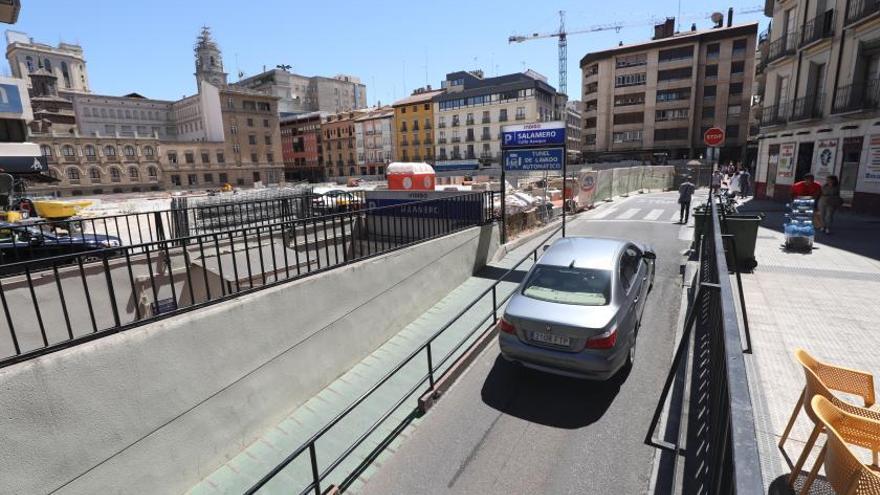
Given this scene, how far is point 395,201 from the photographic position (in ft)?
49.1

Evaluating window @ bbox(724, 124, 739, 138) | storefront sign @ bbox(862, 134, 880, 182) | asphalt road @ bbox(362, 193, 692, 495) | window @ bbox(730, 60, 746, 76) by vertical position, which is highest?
window @ bbox(730, 60, 746, 76)

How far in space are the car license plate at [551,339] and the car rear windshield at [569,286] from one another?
22.6 inches

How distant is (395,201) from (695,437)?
12122mm

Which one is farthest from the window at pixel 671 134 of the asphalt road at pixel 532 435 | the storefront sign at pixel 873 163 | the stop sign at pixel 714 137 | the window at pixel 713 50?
the asphalt road at pixel 532 435

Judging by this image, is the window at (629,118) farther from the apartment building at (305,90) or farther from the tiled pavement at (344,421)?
the apartment building at (305,90)

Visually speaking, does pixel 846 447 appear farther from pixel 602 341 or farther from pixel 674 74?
A: pixel 674 74

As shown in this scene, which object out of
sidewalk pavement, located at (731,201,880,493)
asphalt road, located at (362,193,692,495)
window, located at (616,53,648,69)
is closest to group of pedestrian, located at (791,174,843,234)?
sidewalk pavement, located at (731,201,880,493)

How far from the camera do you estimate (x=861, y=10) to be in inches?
623

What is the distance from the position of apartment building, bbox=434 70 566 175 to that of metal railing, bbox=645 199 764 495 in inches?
2334

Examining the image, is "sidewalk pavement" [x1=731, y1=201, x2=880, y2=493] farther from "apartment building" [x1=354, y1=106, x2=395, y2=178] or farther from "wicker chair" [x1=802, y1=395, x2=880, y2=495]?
"apartment building" [x1=354, y1=106, x2=395, y2=178]

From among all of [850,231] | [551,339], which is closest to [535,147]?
[551,339]

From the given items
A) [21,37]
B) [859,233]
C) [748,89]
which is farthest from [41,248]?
[21,37]

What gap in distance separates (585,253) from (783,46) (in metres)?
23.9

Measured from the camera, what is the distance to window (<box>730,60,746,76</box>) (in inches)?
1986
